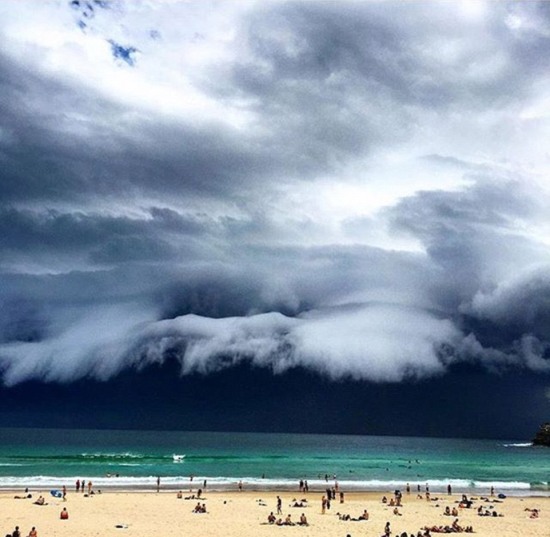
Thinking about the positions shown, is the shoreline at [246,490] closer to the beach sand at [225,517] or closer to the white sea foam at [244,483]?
the white sea foam at [244,483]

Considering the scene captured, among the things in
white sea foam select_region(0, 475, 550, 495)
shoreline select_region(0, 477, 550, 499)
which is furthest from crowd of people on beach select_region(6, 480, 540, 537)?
white sea foam select_region(0, 475, 550, 495)

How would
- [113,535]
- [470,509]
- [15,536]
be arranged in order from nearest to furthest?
1. [15,536]
2. [113,535]
3. [470,509]

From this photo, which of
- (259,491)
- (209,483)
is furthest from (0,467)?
(259,491)

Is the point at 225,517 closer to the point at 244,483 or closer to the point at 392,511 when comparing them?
the point at 392,511

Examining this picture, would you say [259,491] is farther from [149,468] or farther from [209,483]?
[149,468]

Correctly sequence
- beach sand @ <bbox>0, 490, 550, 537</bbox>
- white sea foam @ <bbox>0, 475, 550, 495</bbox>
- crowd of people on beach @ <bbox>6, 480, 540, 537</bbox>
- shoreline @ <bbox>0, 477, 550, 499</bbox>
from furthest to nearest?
white sea foam @ <bbox>0, 475, 550, 495</bbox>
shoreline @ <bbox>0, 477, 550, 499</bbox>
crowd of people on beach @ <bbox>6, 480, 540, 537</bbox>
beach sand @ <bbox>0, 490, 550, 537</bbox>

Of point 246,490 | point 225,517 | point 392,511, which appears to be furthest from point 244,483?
point 225,517

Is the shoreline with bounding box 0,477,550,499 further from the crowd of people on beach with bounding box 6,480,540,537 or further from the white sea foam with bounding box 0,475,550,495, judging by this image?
the crowd of people on beach with bounding box 6,480,540,537

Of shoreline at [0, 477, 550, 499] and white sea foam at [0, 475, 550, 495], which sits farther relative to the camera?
white sea foam at [0, 475, 550, 495]

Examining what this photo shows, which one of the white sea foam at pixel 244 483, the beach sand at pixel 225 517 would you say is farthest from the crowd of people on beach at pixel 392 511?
the white sea foam at pixel 244 483
